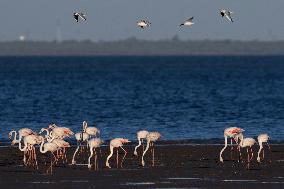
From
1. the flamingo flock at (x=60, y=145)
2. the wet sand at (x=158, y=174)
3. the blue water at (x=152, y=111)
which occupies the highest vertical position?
the blue water at (x=152, y=111)

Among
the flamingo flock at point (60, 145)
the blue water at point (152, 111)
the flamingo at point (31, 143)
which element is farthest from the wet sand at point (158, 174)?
the blue water at point (152, 111)

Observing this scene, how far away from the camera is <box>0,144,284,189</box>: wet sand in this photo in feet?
86.4

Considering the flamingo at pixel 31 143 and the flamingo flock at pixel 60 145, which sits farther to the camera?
the flamingo at pixel 31 143

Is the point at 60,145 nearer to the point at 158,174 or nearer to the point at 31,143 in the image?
the point at 31,143

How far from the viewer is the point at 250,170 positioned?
2948cm

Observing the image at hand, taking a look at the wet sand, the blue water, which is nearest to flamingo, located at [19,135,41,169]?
the wet sand

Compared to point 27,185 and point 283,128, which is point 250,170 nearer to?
point 27,185

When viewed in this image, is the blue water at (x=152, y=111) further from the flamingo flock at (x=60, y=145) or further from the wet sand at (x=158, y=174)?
the wet sand at (x=158, y=174)

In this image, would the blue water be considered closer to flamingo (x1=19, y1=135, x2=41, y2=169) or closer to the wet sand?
the wet sand

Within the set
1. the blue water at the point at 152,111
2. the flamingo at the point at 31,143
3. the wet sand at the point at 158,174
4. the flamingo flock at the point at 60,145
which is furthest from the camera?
the blue water at the point at 152,111

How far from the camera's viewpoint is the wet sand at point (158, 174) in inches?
1037

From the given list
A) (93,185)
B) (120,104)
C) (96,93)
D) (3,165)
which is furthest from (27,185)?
(96,93)

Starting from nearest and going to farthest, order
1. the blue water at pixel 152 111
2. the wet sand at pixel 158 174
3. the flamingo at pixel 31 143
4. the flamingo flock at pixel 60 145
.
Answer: the wet sand at pixel 158 174
the flamingo flock at pixel 60 145
the flamingo at pixel 31 143
the blue water at pixel 152 111

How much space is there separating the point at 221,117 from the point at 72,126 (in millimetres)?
10445
